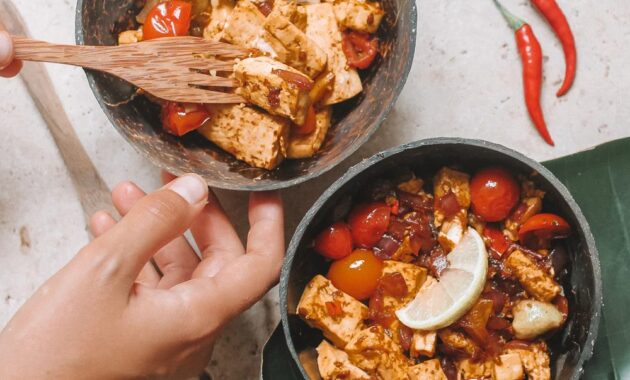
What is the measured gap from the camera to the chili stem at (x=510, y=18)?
7.25 ft

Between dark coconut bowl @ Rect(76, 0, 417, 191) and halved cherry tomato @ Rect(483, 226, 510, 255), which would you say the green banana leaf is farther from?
dark coconut bowl @ Rect(76, 0, 417, 191)

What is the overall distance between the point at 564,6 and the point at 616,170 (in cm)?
57

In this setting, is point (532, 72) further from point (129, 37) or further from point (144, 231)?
point (144, 231)

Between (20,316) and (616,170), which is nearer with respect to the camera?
(20,316)

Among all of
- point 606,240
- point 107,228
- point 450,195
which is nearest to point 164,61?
point 107,228

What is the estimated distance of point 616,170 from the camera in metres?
2.02

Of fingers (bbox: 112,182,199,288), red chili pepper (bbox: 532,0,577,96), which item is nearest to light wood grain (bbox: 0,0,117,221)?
fingers (bbox: 112,182,199,288)

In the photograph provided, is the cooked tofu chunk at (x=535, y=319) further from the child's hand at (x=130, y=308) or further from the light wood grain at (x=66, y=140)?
the light wood grain at (x=66, y=140)

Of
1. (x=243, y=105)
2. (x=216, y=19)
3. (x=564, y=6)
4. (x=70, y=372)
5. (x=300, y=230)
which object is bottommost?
(x=70, y=372)

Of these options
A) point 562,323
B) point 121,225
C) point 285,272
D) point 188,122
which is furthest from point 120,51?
point 562,323

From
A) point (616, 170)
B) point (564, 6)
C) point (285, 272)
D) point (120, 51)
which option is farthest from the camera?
point (564, 6)

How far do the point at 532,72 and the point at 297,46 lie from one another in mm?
776

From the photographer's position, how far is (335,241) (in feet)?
6.19

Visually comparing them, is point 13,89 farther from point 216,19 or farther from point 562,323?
point 562,323
